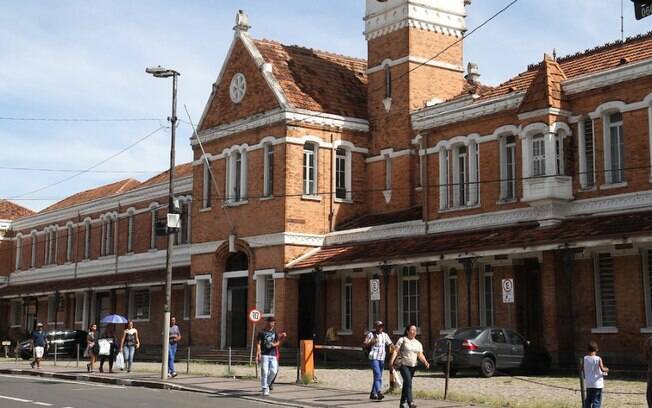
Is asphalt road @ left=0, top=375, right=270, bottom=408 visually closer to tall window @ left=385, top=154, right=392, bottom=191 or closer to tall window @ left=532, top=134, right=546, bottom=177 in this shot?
tall window @ left=532, top=134, right=546, bottom=177

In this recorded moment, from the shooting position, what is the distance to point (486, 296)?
1262 inches

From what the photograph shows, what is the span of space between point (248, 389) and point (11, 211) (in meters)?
49.1

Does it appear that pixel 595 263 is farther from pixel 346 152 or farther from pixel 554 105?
pixel 346 152

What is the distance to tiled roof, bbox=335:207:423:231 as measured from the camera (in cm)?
3597

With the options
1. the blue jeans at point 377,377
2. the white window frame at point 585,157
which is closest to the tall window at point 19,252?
the white window frame at point 585,157

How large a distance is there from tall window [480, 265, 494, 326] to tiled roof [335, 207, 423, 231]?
409 centimetres

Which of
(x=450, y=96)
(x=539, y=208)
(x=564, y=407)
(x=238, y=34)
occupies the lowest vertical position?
(x=564, y=407)

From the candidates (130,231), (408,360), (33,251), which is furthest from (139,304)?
(408,360)

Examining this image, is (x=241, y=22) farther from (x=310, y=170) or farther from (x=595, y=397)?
(x=595, y=397)

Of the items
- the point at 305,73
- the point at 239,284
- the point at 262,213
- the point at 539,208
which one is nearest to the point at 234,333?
the point at 239,284

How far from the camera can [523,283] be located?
102 ft

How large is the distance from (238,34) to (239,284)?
1051cm

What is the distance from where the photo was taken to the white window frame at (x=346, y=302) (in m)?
36.7

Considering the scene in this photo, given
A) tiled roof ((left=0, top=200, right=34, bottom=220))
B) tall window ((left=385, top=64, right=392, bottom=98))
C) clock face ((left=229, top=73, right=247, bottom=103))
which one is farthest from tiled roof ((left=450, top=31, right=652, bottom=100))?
tiled roof ((left=0, top=200, right=34, bottom=220))
